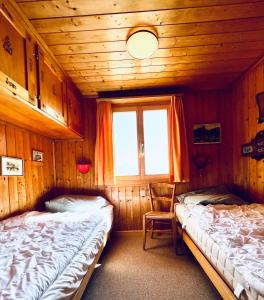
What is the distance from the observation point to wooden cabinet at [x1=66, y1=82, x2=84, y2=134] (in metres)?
2.64

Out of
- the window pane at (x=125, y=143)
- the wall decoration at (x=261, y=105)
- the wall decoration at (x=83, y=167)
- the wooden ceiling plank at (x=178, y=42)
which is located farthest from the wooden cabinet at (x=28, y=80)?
the wall decoration at (x=261, y=105)

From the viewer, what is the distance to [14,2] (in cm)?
143

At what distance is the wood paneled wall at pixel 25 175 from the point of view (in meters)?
2.14

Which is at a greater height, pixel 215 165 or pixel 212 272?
pixel 215 165

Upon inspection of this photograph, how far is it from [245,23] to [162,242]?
2.72 metres

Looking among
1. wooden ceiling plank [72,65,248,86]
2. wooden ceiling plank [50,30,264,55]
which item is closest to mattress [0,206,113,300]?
wooden ceiling plank [50,30,264,55]

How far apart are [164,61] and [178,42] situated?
36cm

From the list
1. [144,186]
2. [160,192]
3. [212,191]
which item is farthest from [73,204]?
[212,191]

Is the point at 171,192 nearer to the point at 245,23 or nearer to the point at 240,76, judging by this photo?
the point at 240,76

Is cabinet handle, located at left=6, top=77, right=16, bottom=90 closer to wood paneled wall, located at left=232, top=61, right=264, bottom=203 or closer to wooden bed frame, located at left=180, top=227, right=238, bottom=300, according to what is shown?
wooden bed frame, located at left=180, top=227, right=238, bottom=300

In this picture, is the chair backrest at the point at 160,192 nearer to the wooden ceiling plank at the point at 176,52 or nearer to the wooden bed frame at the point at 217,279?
the wooden bed frame at the point at 217,279

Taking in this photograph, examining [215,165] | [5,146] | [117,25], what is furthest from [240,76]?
[5,146]

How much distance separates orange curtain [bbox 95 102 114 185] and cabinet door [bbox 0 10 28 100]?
5.41ft

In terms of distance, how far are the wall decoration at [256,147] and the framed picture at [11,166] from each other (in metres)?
2.90
